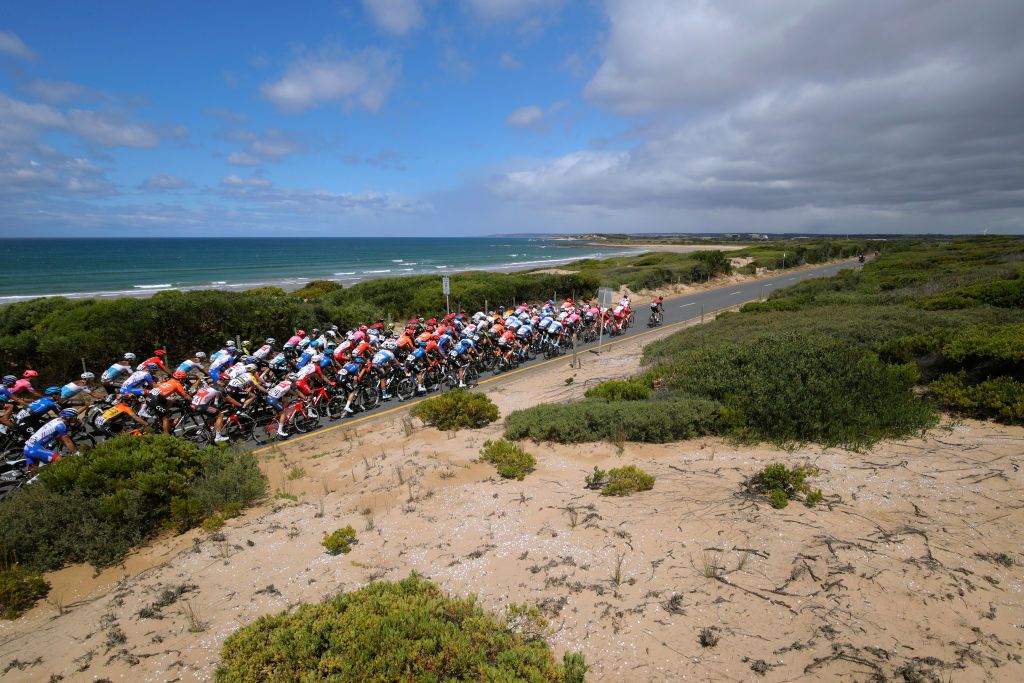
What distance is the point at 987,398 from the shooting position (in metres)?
7.34

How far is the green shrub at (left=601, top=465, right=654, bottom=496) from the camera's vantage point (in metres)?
6.05

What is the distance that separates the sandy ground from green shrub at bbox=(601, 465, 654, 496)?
17 centimetres

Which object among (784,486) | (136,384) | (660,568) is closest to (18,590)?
(136,384)

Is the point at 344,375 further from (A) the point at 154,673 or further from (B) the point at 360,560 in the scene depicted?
(A) the point at 154,673

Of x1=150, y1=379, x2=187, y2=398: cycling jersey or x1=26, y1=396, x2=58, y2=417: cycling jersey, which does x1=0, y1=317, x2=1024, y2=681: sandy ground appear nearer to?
x1=150, y1=379, x2=187, y2=398: cycling jersey

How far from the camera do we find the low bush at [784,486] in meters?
5.30

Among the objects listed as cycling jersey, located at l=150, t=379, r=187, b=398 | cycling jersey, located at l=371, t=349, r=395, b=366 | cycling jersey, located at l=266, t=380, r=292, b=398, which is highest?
cycling jersey, located at l=150, t=379, r=187, b=398

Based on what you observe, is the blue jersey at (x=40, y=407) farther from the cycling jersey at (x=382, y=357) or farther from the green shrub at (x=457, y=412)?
the green shrub at (x=457, y=412)

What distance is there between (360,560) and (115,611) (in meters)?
2.24

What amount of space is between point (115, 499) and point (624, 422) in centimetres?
728

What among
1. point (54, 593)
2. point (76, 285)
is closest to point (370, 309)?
point (54, 593)

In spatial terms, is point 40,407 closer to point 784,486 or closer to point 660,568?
point 660,568

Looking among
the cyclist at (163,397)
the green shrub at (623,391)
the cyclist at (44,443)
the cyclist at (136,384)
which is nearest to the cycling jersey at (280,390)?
the cyclist at (163,397)

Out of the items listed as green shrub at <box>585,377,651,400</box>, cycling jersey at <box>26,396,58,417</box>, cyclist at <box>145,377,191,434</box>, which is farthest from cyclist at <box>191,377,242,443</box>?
green shrub at <box>585,377,651,400</box>
